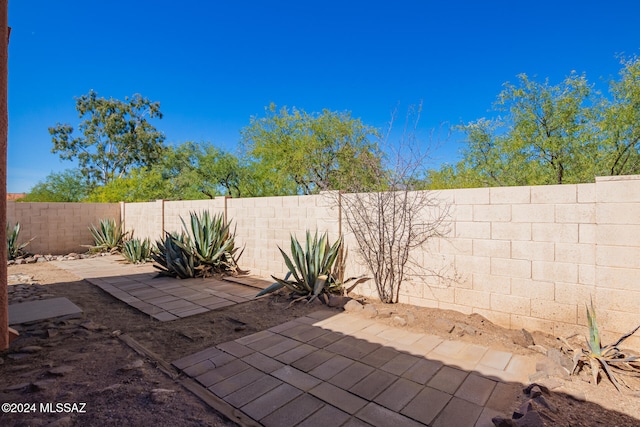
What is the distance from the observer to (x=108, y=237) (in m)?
9.84

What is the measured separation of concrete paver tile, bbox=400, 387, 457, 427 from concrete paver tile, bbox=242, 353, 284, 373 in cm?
109

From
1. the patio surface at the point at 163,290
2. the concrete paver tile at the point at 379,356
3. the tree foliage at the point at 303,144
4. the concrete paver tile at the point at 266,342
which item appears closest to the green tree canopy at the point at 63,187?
the tree foliage at the point at 303,144

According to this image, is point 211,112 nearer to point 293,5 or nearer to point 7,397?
point 293,5

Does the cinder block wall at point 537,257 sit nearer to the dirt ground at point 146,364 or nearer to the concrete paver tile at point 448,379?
the dirt ground at point 146,364

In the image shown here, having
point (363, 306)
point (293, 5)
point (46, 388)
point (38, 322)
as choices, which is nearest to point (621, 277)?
point (363, 306)

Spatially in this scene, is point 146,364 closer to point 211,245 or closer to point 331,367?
point 331,367

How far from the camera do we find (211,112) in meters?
17.8

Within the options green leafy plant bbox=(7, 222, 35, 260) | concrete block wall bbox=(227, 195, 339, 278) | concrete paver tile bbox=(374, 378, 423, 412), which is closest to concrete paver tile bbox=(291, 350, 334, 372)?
concrete paver tile bbox=(374, 378, 423, 412)

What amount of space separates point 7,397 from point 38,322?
2.10m

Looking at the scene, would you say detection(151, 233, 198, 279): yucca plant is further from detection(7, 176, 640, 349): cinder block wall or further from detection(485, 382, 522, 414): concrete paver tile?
detection(485, 382, 522, 414): concrete paver tile

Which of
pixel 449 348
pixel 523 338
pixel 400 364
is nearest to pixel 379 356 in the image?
pixel 400 364

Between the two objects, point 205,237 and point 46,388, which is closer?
point 46,388

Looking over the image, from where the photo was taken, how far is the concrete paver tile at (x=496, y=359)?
2.50 metres

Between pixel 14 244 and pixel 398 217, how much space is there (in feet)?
34.4
